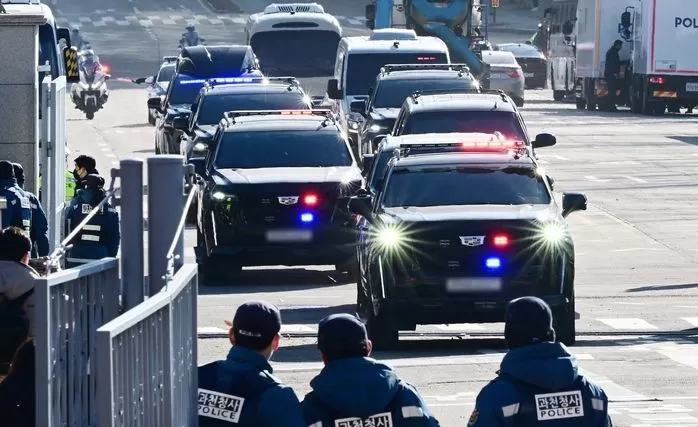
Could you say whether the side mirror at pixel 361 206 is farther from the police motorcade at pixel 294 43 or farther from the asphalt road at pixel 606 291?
the police motorcade at pixel 294 43

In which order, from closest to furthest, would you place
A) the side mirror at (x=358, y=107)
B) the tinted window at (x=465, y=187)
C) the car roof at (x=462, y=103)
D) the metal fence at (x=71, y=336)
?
the metal fence at (x=71, y=336)
the tinted window at (x=465, y=187)
the car roof at (x=462, y=103)
the side mirror at (x=358, y=107)

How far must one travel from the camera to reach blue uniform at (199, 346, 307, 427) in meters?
6.88

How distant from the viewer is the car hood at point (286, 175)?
21141 millimetres

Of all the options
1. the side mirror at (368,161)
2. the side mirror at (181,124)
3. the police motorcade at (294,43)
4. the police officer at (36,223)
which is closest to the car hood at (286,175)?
the side mirror at (368,161)

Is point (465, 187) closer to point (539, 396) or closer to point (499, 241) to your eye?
point (499, 241)

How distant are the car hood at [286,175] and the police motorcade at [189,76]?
9.83 meters

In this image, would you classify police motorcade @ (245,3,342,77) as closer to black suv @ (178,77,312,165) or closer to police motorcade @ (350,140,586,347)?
black suv @ (178,77,312,165)

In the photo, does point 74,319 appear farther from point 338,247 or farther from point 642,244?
point 642,244

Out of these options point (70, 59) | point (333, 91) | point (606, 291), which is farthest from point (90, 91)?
point (606, 291)

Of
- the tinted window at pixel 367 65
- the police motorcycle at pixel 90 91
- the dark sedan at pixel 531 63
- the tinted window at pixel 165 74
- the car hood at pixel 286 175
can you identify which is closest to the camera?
the car hood at pixel 286 175

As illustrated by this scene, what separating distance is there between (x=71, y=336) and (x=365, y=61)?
27810 millimetres

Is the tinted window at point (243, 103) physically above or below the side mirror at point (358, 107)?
above

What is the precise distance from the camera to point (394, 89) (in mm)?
31016

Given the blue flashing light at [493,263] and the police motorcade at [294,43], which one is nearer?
the blue flashing light at [493,263]
